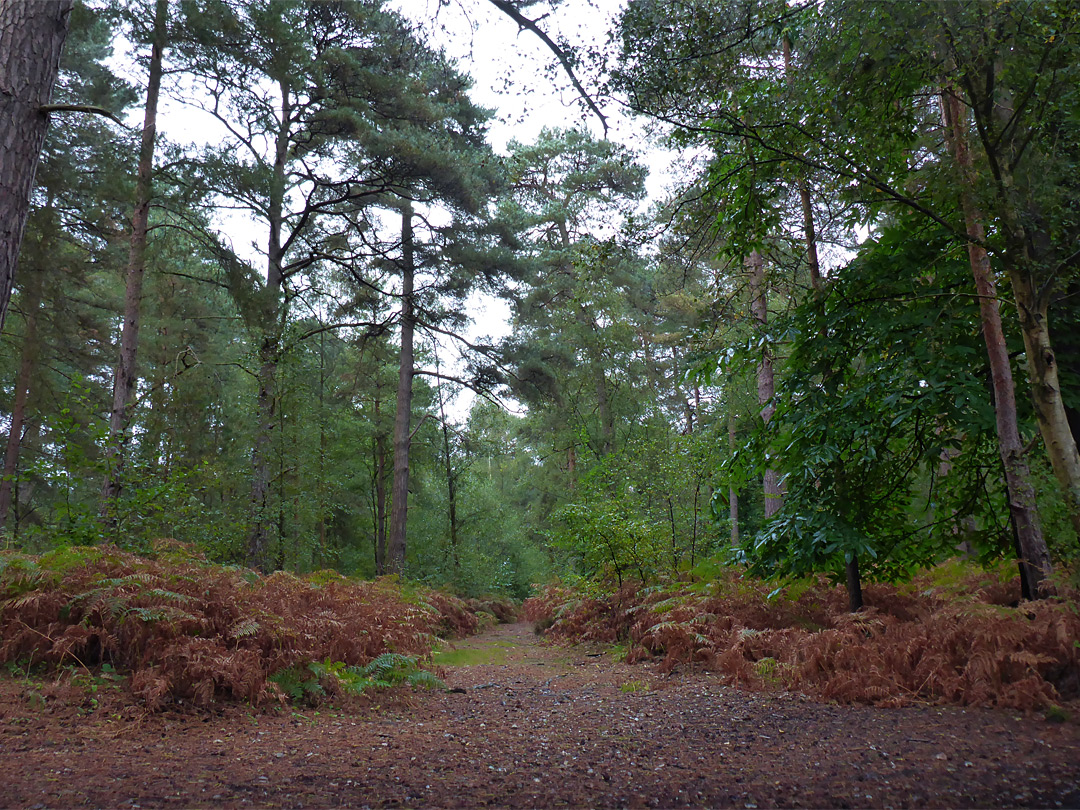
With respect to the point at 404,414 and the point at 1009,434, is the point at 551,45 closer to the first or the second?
the point at 1009,434

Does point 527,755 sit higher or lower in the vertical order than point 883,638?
lower

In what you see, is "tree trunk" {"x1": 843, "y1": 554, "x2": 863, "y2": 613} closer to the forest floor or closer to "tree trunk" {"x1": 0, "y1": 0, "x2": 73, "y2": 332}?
the forest floor

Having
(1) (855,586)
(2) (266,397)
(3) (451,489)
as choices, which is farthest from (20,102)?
(3) (451,489)

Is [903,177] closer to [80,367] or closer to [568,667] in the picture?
[568,667]

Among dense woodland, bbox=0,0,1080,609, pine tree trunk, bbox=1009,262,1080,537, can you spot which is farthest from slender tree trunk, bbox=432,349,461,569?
pine tree trunk, bbox=1009,262,1080,537

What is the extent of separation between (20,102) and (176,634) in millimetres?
3344

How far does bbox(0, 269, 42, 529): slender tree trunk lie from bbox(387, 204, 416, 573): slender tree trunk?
6.60 meters

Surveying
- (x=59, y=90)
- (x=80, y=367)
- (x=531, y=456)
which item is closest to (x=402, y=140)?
(x=59, y=90)

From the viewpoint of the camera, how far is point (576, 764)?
3066 mm

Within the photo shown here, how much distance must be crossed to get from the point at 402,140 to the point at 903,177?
28.9 feet

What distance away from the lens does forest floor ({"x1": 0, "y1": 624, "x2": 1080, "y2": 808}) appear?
8.28ft

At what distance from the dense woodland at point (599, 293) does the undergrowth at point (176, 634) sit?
179 centimetres

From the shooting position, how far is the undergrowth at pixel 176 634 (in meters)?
3.86

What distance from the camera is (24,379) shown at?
13250mm
